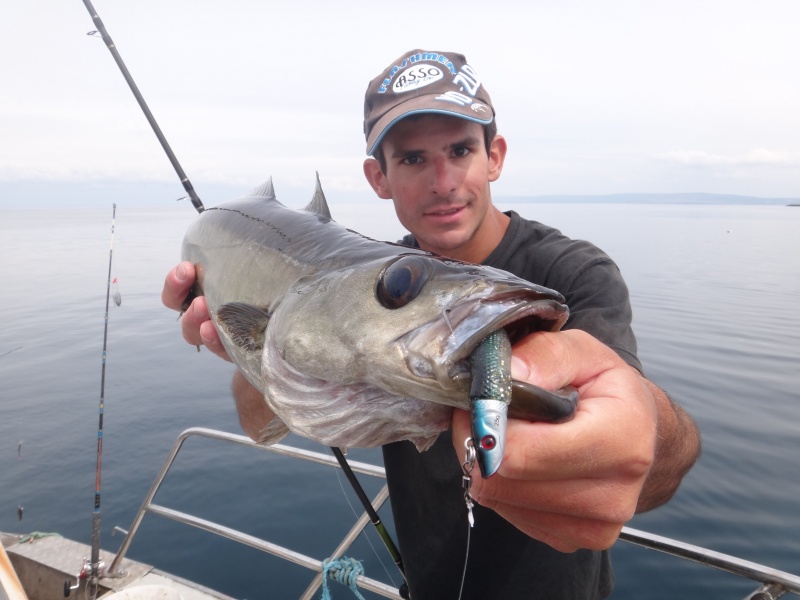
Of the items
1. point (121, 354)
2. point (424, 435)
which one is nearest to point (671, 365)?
point (424, 435)

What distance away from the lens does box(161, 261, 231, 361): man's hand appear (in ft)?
10.5

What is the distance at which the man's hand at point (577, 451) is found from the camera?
4.04 feet

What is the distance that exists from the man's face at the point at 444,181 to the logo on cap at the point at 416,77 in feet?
0.66

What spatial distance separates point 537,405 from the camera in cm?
122

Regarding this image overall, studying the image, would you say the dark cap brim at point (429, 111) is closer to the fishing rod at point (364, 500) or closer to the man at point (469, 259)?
the man at point (469, 259)

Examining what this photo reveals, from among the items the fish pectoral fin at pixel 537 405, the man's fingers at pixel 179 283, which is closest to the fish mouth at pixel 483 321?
the fish pectoral fin at pixel 537 405

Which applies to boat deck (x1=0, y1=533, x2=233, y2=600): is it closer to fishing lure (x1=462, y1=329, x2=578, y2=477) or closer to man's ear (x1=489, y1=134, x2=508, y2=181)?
man's ear (x1=489, y1=134, x2=508, y2=181)

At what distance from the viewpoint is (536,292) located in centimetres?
135

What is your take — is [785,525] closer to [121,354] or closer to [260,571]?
[260,571]

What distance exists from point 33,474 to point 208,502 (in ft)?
13.2

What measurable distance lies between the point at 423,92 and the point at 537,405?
89.0 inches

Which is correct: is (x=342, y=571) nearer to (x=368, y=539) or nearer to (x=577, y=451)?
(x=577, y=451)

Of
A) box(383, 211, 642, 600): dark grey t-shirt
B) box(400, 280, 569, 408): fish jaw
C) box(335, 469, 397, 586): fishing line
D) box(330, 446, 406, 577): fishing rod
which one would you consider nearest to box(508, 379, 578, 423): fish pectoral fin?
box(400, 280, 569, 408): fish jaw

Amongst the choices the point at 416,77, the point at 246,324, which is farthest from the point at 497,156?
the point at 246,324
